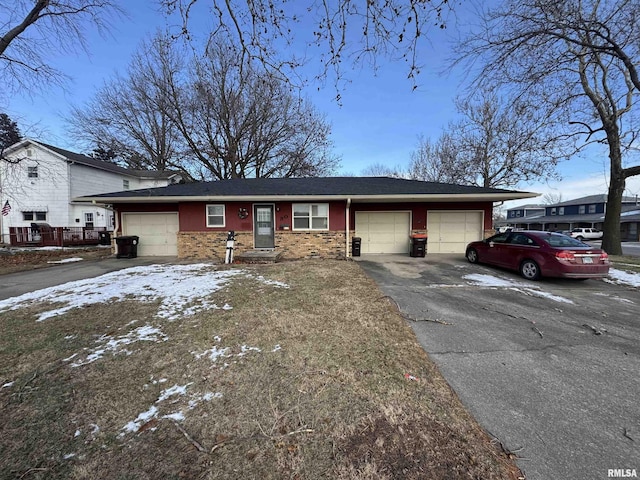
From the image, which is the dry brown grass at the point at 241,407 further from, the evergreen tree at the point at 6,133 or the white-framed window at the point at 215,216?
the evergreen tree at the point at 6,133

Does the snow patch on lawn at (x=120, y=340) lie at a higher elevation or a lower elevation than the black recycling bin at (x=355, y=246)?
lower

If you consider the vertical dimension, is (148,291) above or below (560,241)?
below

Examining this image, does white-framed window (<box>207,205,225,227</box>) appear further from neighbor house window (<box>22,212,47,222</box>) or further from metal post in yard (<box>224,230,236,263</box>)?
neighbor house window (<box>22,212,47,222</box>)

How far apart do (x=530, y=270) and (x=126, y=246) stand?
13840mm

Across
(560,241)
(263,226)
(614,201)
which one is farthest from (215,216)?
(614,201)

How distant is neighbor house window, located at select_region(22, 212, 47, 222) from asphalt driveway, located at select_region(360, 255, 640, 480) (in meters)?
24.5

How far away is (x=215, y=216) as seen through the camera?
11.0 meters

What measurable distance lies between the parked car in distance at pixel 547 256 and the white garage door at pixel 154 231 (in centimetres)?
1211

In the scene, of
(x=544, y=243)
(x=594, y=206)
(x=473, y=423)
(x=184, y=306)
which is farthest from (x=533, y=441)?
(x=594, y=206)

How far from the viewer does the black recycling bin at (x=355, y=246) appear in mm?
11000

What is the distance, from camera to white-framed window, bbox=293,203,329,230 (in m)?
10.9

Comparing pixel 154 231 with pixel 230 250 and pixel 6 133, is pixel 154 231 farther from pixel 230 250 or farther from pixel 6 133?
pixel 6 133

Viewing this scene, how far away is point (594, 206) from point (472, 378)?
1878 inches

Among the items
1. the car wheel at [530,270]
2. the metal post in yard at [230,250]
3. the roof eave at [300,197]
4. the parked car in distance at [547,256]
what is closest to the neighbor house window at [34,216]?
the roof eave at [300,197]
